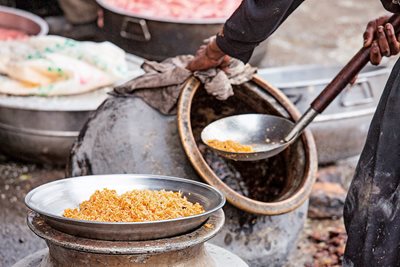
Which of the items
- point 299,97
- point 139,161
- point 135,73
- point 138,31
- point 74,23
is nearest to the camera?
point 139,161

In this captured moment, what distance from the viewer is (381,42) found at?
377cm

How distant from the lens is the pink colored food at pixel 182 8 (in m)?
7.40

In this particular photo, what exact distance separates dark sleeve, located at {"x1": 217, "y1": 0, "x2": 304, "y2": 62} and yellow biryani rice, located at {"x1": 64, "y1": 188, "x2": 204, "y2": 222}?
3.01ft

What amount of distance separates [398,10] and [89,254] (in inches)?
75.5

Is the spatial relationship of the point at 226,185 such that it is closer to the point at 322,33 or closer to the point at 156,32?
the point at 156,32

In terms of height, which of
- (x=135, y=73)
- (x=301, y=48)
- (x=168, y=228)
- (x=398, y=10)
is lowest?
(x=301, y=48)

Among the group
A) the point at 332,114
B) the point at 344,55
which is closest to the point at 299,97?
the point at 332,114

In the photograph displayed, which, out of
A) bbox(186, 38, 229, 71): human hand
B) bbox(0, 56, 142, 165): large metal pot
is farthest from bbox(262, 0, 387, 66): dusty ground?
bbox(186, 38, 229, 71): human hand

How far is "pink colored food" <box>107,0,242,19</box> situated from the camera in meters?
7.40

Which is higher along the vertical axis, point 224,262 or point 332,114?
point 224,262

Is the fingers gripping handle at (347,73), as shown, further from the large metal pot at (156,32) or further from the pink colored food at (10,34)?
the pink colored food at (10,34)

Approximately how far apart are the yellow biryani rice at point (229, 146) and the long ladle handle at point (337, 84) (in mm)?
253

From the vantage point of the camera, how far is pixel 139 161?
13.9ft

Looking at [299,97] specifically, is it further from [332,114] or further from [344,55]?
[344,55]
